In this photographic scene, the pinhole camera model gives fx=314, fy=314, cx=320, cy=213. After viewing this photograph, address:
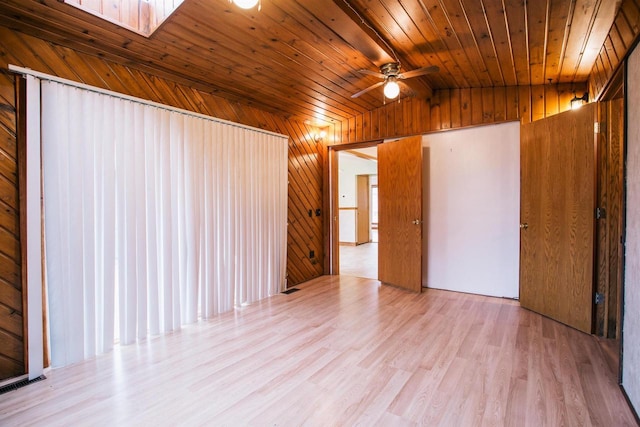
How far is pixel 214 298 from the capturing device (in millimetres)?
3439

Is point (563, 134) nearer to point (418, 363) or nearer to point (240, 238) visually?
point (418, 363)

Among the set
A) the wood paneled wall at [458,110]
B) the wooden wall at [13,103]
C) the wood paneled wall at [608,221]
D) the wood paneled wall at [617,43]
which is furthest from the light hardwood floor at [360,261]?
the wood paneled wall at [617,43]

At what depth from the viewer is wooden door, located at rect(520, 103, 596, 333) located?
2863 millimetres

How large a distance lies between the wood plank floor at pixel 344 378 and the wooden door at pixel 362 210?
18.8 ft

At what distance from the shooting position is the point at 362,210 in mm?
9195

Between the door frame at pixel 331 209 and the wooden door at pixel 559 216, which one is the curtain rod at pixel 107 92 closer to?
the door frame at pixel 331 209

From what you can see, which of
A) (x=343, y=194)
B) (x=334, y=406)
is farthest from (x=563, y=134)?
(x=343, y=194)

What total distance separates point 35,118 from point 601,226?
183 inches

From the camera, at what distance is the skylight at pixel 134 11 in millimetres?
2078

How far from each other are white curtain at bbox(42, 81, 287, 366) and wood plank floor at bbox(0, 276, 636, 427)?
296mm

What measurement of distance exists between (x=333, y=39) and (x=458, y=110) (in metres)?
2.18

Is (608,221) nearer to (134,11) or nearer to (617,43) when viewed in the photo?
(617,43)

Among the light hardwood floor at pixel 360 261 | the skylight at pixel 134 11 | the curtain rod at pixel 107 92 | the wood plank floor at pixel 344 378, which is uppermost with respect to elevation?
the skylight at pixel 134 11

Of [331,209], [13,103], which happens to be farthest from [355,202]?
[13,103]
